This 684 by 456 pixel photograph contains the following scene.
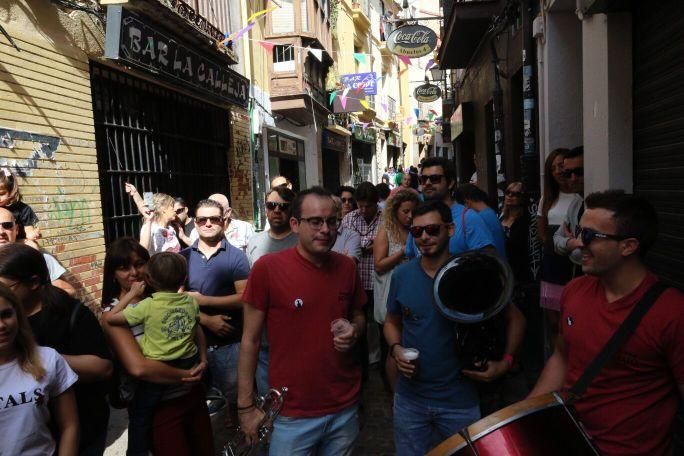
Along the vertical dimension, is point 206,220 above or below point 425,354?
above

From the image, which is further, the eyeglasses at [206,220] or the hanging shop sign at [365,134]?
the hanging shop sign at [365,134]

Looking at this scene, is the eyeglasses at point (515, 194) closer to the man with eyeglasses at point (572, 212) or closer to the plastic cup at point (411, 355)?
the man with eyeglasses at point (572, 212)

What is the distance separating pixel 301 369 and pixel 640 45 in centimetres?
351

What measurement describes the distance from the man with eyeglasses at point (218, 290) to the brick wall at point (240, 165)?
6782mm

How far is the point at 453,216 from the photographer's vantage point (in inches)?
143

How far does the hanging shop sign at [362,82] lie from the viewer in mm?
16406

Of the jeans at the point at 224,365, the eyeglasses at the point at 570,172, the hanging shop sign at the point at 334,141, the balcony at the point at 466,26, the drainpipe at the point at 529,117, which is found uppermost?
the balcony at the point at 466,26

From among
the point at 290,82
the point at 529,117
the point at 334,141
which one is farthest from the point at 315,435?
the point at 334,141

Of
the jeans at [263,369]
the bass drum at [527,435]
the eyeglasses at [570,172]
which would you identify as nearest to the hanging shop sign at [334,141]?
the eyeglasses at [570,172]

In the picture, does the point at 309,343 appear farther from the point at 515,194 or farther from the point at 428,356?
the point at 515,194

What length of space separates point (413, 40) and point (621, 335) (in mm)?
10588

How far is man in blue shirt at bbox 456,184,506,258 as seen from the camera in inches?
157

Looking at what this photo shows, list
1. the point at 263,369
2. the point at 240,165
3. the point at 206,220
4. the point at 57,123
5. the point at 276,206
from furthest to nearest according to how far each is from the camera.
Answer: the point at 240,165, the point at 57,123, the point at 276,206, the point at 206,220, the point at 263,369

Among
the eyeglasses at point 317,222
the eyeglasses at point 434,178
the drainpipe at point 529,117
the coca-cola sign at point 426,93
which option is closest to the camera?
the eyeglasses at point 317,222
